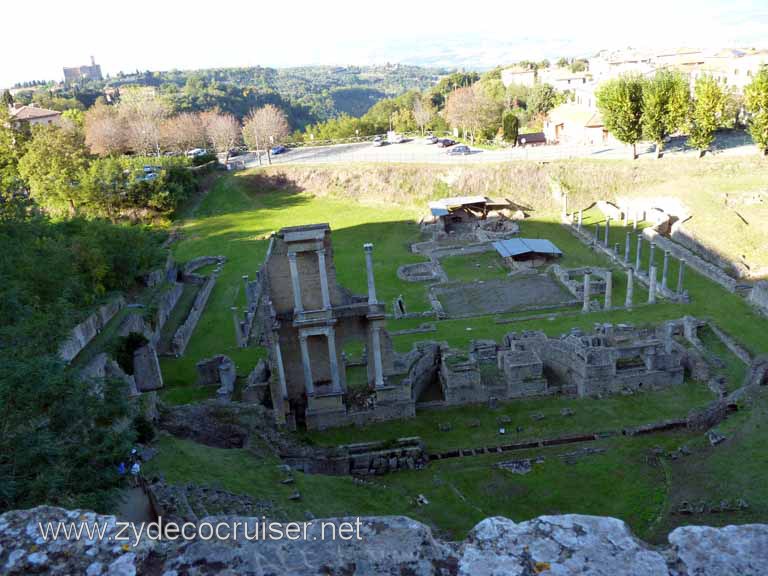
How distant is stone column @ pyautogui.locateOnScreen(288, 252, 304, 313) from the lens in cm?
2041

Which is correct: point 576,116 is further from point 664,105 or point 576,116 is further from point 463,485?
point 463,485

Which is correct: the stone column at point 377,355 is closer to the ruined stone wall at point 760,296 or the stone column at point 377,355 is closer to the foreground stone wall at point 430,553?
the foreground stone wall at point 430,553

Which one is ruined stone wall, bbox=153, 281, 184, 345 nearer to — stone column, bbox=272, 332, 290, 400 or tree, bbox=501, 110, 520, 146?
stone column, bbox=272, 332, 290, 400

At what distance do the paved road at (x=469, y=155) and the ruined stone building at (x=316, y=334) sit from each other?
37174mm

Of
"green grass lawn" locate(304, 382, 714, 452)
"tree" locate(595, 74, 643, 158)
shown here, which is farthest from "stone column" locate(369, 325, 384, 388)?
"tree" locate(595, 74, 643, 158)

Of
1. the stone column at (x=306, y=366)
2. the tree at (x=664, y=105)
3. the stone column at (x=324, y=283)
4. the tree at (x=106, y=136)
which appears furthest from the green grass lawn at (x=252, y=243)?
the tree at (x=664, y=105)

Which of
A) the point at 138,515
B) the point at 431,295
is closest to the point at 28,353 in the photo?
the point at 138,515

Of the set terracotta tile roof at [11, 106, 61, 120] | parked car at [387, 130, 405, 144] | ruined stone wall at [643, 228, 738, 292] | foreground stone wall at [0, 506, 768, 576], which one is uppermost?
terracotta tile roof at [11, 106, 61, 120]

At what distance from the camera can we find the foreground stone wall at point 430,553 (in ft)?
13.9

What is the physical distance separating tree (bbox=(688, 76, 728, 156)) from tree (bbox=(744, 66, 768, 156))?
2.07 meters

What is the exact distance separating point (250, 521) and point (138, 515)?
327 inches

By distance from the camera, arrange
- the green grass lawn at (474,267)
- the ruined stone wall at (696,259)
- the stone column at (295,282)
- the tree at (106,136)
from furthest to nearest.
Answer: the tree at (106,136)
the green grass lawn at (474,267)
the ruined stone wall at (696,259)
the stone column at (295,282)

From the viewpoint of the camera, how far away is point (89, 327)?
27.4 metres

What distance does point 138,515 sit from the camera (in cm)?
1210
